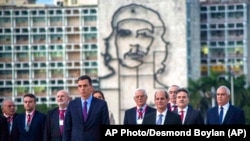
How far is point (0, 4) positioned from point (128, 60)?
57.2 ft

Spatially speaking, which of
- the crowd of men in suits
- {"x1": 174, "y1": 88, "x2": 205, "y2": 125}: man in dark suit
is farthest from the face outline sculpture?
{"x1": 174, "y1": 88, "x2": 205, "y2": 125}: man in dark suit

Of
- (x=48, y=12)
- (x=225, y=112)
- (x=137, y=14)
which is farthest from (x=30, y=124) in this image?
(x=48, y=12)

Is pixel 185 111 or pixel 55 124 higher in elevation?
pixel 185 111

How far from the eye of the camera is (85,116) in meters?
18.8

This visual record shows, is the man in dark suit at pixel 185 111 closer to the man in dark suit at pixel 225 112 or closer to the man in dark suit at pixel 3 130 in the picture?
the man in dark suit at pixel 225 112

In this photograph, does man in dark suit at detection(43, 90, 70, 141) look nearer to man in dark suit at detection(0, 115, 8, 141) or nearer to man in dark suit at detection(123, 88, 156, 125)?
man in dark suit at detection(123, 88, 156, 125)

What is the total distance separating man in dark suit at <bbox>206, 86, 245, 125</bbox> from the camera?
20.4 metres

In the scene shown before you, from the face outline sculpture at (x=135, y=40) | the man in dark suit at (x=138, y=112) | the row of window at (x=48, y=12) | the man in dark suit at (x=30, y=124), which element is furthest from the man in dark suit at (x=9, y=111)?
the row of window at (x=48, y=12)

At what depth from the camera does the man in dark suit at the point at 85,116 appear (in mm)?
18750

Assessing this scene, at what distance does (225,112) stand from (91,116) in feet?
9.31

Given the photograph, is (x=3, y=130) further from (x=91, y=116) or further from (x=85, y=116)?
(x=91, y=116)

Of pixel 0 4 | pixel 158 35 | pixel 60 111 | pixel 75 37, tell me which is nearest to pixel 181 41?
pixel 158 35

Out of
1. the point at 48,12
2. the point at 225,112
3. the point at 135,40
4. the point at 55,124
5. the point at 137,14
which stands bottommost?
the point at 55,124

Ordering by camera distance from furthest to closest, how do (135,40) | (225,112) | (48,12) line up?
(48,12) < (135,40) < (225,112)
